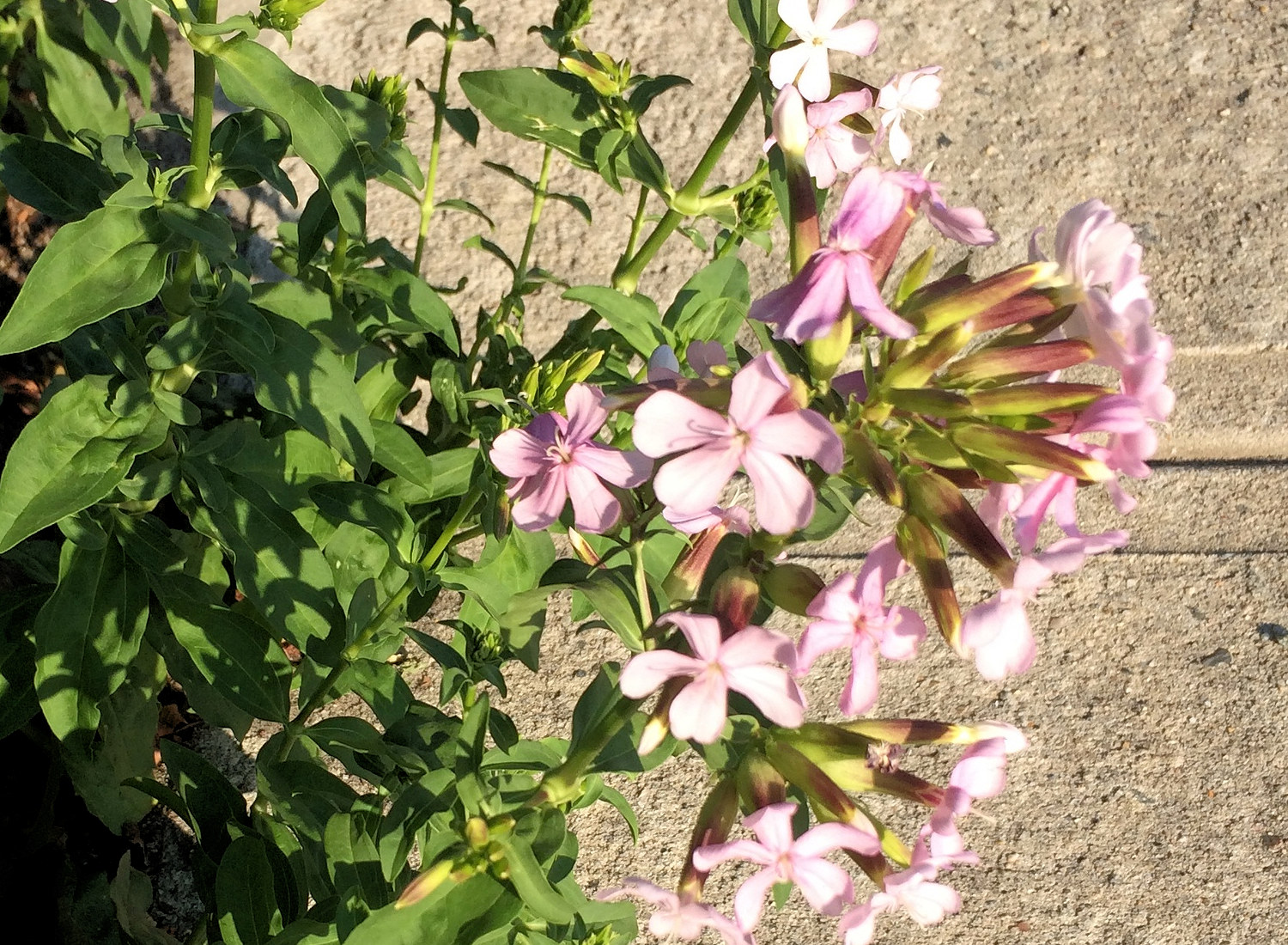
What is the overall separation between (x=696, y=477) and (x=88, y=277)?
73 centimetres

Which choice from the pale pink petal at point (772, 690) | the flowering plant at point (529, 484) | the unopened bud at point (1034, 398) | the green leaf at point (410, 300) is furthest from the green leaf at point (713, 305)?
the pale pink petal at point (772, 690)

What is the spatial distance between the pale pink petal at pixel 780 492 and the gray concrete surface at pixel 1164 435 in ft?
4.21

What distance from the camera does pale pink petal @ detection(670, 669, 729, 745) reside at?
0.97 meters

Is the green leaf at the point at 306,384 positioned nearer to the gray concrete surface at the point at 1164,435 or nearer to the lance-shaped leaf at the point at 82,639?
the lance-shaped leaf at the point at 82,639

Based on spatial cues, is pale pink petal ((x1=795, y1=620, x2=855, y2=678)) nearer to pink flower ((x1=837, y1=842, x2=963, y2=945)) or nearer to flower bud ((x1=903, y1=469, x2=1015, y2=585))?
flower bud ((x1=903, y1=469, x2=1015, y2=585))

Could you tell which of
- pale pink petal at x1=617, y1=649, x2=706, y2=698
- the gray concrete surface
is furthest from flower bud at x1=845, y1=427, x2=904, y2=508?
the gray concrete surface

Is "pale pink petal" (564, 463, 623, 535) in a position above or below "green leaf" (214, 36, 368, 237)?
below

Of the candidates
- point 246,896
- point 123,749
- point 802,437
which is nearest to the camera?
point 802,437

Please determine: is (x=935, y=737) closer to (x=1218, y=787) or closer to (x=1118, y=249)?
(x=1118, y=249)

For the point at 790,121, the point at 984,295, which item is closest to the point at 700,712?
the point at 984,295

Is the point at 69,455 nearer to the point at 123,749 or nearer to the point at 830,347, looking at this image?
the point at 123,749

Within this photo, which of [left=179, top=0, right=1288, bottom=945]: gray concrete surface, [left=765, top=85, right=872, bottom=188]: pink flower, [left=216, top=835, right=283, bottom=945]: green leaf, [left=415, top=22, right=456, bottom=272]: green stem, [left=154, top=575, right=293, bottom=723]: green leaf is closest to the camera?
[left=765, top=85, right=872, bottom=188]: pink flower

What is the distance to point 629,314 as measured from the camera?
1631 mm

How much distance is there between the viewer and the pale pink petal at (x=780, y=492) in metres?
0.93
